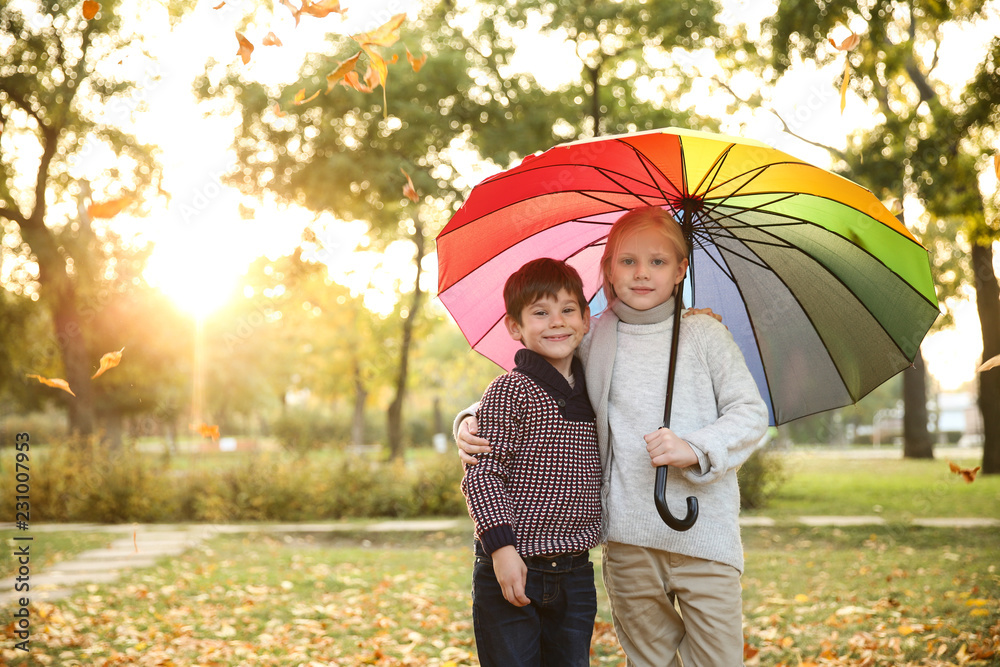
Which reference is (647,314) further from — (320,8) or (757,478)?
(757,478)

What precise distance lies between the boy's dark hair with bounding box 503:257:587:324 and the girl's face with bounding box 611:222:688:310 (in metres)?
0.15

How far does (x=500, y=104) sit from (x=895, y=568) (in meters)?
7.57

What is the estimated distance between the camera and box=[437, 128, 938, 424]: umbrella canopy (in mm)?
2596

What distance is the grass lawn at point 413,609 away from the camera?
460cm

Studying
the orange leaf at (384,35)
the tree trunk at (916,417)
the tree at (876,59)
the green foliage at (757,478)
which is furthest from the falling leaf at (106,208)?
the tree trunk at (916,417)

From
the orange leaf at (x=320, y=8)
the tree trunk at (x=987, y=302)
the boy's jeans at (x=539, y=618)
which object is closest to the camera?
the boy's jeans at (x=539, y=618)

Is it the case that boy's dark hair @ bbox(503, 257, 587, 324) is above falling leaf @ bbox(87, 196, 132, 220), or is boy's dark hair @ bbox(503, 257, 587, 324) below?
below

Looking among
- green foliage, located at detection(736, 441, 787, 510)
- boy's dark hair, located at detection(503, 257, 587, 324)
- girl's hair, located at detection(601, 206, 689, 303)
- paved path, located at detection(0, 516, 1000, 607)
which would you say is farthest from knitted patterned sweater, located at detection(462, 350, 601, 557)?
green foliage, located at detection(736, 441, 787, 510)

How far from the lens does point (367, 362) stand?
23.3 m

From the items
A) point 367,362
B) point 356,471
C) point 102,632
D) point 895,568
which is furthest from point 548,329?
point 367,362

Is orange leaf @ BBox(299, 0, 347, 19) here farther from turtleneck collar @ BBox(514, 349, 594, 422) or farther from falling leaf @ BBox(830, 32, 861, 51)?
falling leaf @ BBox(830, 32, 861, 51)

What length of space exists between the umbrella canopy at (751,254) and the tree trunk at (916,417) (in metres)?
20.6

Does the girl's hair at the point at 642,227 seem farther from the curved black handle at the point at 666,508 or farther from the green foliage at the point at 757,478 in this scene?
the green foliage at the point at 757,478

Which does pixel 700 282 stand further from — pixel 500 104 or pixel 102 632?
pixel 500 104
